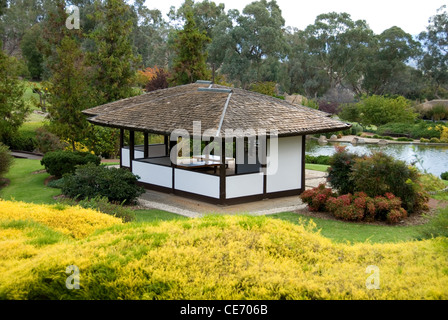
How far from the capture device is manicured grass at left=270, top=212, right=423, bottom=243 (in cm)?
1051

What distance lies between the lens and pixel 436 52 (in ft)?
200

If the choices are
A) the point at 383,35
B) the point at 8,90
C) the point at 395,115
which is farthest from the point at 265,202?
the point at 383,35

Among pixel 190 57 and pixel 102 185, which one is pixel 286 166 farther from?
pixel 190 57

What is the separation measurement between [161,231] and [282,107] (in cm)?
1020

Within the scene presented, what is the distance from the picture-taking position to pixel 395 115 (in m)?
42.9

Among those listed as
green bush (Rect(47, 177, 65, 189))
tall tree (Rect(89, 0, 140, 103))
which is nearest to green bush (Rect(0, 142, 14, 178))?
green bush (Rect(47, 177, 65, 189))

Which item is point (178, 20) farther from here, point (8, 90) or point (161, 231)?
point (161, 231)

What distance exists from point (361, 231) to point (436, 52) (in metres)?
56.9

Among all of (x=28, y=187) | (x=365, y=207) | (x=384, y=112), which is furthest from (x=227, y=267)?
(x=384, y=112)

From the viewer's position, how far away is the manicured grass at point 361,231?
10508 mm

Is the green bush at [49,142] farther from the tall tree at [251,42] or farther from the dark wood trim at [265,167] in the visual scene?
the tall tree at [251,42]

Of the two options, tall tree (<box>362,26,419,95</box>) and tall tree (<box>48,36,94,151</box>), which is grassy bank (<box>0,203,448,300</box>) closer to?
tall tree (<box>48,36,94,151</box>)

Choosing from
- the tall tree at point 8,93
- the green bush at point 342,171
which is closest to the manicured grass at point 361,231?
the green bush at point 342,171

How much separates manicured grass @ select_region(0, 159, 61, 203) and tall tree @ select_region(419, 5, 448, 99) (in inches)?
2114
